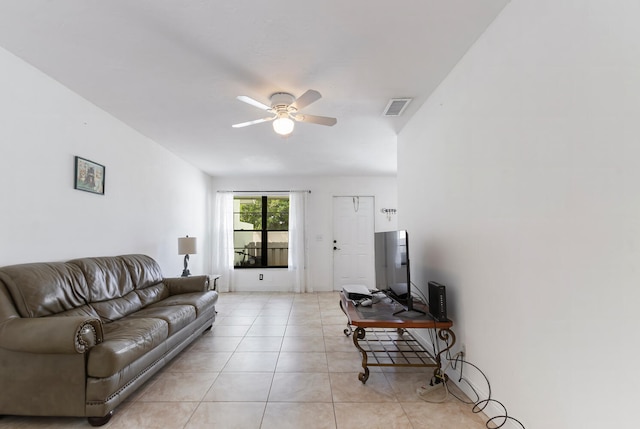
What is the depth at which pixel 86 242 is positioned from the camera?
2896mm

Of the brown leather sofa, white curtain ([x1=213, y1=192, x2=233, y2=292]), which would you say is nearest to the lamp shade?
white curtain ([x1=213, y1=192, x2=233, y2=292])

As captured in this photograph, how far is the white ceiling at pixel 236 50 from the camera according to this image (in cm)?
174

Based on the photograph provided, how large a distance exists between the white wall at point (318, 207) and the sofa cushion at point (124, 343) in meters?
3.84

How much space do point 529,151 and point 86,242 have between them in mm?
3594

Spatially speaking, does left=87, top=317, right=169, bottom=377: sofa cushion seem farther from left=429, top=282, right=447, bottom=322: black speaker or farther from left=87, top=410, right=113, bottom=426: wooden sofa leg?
left=429, top=282, right=447, bottom=322: black speaker

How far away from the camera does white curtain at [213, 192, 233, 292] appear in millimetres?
6324

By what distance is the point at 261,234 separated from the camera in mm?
6570

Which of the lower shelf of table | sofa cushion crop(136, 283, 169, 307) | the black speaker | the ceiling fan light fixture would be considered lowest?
the lower shelf of table

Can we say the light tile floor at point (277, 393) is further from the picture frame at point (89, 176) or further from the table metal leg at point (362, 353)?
the picture frame at point (89, 176)

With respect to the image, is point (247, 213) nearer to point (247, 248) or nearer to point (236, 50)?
point (247, 248)

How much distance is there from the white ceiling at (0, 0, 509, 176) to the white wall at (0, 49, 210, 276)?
0.59 ft

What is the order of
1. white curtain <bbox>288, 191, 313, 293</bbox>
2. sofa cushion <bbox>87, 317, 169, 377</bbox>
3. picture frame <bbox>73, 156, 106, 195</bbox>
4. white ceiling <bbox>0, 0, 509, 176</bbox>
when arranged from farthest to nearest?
white curtain <bbox>288, 191, 313, 293</bbox> < picture frame <bbox>73, 156, 106, 195</bbox> < sofa cushion <bbox>87, 317, 169, 377</bbox> < white ceiling <bbox>0, 0, 509, 176</bbox>

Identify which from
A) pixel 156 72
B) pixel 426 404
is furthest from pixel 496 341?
pixel 156 72

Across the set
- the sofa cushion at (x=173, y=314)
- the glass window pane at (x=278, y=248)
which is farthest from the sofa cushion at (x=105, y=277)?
the glass window pane at (x=278, y=248)
